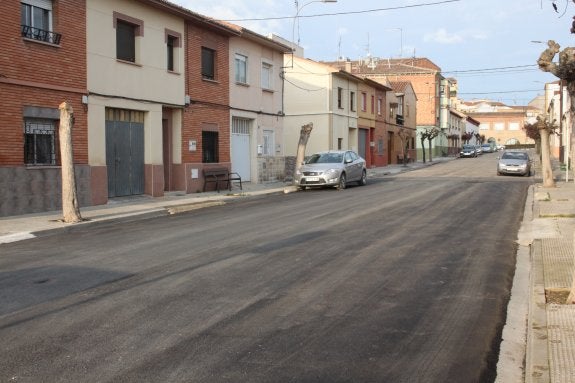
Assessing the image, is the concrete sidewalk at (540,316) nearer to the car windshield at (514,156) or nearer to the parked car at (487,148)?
the car windshield at (514,156)

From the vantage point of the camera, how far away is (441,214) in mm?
14648

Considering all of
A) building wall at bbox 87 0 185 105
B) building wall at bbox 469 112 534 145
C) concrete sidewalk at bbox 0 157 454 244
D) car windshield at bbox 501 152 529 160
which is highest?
building wall at bbox 469 112 534 145

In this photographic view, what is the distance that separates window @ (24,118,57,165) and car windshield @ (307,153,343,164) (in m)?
11.8

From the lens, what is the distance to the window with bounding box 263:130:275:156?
27766 mm

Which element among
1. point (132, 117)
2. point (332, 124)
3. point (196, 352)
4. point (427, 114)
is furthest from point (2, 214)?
point (427, 114)

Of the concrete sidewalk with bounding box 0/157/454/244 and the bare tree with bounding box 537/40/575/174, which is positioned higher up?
the bare tree with bounding box 537/40/575/174

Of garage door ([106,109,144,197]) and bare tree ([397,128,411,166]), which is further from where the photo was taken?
bare tree ([397,128,411,166])

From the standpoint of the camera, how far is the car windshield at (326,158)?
25.1 meters

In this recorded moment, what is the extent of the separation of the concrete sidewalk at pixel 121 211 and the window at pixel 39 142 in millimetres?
1416

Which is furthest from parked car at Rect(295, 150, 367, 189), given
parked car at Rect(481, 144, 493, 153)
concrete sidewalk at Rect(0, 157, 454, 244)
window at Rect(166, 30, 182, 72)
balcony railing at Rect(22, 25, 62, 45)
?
parked car at Rect(481, 144, 493, 153)

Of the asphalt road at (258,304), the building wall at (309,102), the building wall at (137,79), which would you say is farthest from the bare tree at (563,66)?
the building wall at (309,102)

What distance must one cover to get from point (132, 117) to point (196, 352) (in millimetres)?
15419

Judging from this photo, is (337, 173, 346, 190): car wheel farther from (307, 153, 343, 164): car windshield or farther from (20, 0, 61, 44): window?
(20, 0, 61, 44): window

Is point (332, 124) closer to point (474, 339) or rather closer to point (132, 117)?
point (132, 117)
